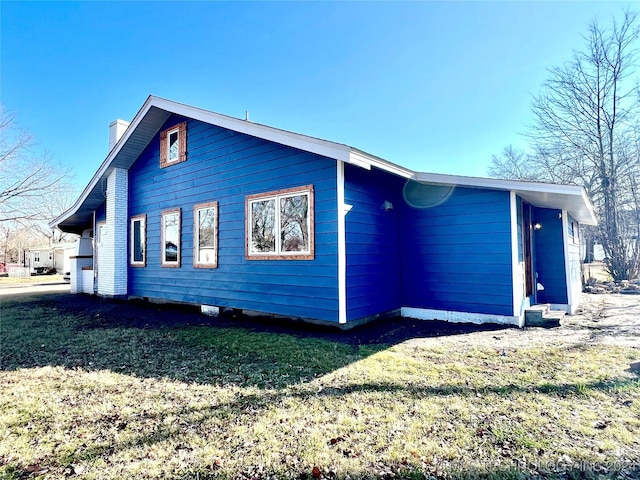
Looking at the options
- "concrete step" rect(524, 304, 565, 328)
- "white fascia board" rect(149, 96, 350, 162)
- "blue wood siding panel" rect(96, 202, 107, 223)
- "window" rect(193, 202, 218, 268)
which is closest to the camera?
"white fascia board" rect(149, 96, 350, 162)

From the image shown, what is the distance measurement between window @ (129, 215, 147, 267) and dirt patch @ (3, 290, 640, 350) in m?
Result: 1.65

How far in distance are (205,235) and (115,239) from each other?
401cm

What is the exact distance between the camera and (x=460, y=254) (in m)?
6.62

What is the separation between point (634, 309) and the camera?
8234 mm

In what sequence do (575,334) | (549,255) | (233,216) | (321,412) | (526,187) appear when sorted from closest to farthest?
(321,412)
(575,334)
(526,187)
(233,216)
(549,255)

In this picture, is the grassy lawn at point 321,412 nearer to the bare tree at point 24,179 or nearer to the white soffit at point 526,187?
the white soffit at point 526,187

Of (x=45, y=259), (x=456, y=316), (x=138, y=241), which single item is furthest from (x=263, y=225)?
(x=45, y=259)

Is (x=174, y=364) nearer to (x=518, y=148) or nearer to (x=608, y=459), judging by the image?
(x=608, y=459)

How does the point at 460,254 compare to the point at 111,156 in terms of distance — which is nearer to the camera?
the point at 460,254

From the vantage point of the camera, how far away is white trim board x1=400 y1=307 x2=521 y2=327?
617 cm

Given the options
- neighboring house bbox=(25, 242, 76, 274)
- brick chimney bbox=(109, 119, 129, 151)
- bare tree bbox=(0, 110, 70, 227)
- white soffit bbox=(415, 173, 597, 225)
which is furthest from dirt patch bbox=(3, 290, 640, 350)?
neighboring house bbox=(25, 242, 76, 274)

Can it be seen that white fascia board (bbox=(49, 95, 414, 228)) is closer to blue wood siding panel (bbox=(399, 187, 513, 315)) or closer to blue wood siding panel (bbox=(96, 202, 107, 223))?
blue wood siding panel (bbox=(399, 187, 513, 315))

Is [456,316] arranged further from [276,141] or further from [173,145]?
[173,145]

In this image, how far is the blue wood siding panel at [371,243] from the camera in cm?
597
